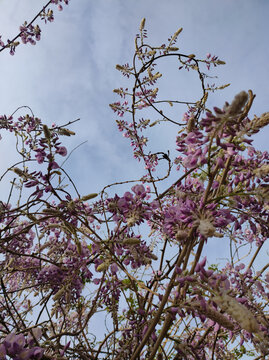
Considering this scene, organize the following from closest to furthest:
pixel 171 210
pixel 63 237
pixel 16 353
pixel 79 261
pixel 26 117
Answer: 1. pixel 16 353
2. pixel 171 210
3. pixel 79 261
4. pixel 63 237
5. pixel 26 117

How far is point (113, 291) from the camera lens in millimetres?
1666

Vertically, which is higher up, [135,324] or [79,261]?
[79,261]

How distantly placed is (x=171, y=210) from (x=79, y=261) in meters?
0.64

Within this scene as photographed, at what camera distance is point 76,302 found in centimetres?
166

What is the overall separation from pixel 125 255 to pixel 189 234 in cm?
48

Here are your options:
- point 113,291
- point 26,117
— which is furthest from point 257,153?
point 26,117

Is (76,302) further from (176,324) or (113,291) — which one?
(176,324)

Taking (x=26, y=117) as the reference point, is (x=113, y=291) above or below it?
below

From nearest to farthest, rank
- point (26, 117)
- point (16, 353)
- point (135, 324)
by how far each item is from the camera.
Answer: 1. point (16, 353)
2. point (135, 324)
3. point (26, 117)

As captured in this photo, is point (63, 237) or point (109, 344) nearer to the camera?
point (109, 344)

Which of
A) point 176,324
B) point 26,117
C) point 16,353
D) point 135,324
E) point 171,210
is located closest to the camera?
point 16,353

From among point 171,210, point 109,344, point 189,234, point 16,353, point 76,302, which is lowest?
point 16,353

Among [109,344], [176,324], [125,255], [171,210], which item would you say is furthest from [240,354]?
[171,210]

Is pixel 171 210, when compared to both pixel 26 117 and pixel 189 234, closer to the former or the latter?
pixel 189 234
